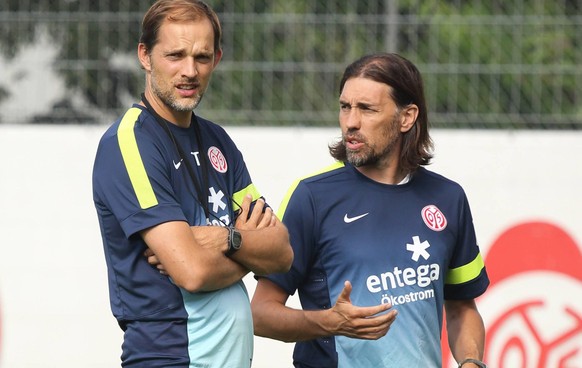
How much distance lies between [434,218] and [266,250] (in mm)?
697

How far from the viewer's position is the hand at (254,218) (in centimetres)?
369

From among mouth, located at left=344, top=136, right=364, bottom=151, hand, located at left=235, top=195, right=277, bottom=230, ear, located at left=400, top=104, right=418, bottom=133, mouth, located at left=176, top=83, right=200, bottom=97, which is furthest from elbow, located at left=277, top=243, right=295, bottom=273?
ear, located at left=400, top=104, right=418, bottom=133

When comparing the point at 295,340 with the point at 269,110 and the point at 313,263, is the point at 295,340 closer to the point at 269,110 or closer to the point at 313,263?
the point at 313,263

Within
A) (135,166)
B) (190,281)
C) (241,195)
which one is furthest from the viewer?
(241,195)

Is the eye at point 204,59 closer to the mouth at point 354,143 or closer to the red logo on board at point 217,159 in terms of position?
the red logo on board at point 217,159

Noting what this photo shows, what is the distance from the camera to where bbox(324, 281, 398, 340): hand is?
3.52m

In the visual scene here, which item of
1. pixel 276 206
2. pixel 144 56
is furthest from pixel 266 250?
pixel 276 206

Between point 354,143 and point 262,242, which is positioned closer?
point 262,242

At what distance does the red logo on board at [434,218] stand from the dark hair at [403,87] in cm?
17

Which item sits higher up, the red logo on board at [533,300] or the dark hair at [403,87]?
the dark hair at [403,87]

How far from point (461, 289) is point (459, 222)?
256mm

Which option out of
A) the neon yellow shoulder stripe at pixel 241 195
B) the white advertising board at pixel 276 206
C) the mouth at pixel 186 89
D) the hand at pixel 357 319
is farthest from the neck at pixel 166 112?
the white advertising board at pixel 276 206

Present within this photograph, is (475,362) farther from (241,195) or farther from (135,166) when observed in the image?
(135,166)

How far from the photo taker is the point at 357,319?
3.54 metres
